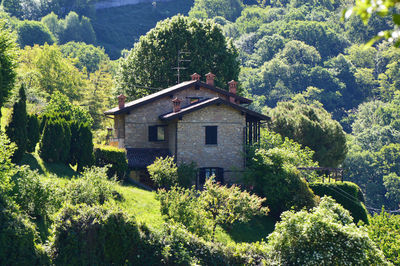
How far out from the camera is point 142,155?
126 feet

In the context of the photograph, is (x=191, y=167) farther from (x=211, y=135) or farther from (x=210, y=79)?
(x=210, y=79)

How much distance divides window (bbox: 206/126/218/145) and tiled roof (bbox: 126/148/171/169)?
10.4 ft

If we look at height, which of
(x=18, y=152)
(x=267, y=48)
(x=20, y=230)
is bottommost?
(x=20, y=230)

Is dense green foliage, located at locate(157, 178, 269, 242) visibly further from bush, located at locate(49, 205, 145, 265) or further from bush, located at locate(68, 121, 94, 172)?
bush, located at locate(49, 205, 145, 265)

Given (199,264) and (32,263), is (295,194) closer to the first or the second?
(199,264)

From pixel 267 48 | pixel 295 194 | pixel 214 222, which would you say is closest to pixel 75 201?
pixel 214 222

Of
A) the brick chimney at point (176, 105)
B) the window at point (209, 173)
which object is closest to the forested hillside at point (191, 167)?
the window at point (209, 173)

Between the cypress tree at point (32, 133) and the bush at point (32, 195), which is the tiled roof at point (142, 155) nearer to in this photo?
the cypress tree at point (32, 133)

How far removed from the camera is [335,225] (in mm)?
20047

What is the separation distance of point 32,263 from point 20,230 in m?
0.97

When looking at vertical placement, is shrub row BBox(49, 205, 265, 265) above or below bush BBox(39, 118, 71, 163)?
below

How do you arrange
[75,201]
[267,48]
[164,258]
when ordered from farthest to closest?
[267,48]
[75,201]
[164,258]

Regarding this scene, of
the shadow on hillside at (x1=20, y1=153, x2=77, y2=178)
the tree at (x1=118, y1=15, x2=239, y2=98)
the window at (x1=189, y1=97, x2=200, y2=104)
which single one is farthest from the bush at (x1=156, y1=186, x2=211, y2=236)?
the tree at (x1=118, y1=15, x2=239, y2=98)

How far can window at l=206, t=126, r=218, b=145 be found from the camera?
3706 cm
